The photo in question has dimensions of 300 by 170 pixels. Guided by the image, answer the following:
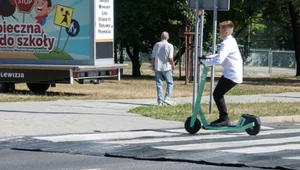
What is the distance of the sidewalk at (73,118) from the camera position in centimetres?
1362

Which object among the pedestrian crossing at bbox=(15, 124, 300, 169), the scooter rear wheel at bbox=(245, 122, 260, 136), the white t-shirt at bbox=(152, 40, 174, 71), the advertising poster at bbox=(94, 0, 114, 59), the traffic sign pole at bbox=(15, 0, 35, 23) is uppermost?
the traffic sign pole at bbox=(15, 0, 35, 23)

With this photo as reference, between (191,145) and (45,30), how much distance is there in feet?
40.4

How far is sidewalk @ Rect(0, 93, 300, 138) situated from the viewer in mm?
13617

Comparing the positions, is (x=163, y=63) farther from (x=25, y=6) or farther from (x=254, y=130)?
(x=254, y=130)

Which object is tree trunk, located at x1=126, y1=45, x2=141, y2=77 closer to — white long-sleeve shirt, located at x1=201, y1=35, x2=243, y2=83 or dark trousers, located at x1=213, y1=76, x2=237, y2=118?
dark trousers, located at x1=213, y1=76, x2=237, y2=118

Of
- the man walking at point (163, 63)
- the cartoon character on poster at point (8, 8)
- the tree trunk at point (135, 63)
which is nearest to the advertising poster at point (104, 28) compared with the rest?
the cartoon character on poster at point (8, 8)

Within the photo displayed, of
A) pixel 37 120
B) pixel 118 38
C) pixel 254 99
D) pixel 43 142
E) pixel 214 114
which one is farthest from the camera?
pixel 118 38

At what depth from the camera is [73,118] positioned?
50.1 feet

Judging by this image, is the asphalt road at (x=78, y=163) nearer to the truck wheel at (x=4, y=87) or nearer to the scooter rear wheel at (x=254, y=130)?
the scooter rear wheel at (x=254, y=130)

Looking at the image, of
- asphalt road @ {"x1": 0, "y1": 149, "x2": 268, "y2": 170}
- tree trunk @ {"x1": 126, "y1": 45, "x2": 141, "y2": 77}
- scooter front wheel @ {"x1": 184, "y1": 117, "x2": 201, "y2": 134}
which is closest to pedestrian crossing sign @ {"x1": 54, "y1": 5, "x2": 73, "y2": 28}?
scooter front wheel @ {"x1": 184, "y1": 117, "x2": 201, "y2": 134}

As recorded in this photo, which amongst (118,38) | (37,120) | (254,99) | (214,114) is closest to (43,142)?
(37,120)

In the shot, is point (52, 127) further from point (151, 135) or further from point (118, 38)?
point (118, 38)

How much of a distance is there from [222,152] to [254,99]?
11122 millimetres

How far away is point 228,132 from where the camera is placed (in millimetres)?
13398
